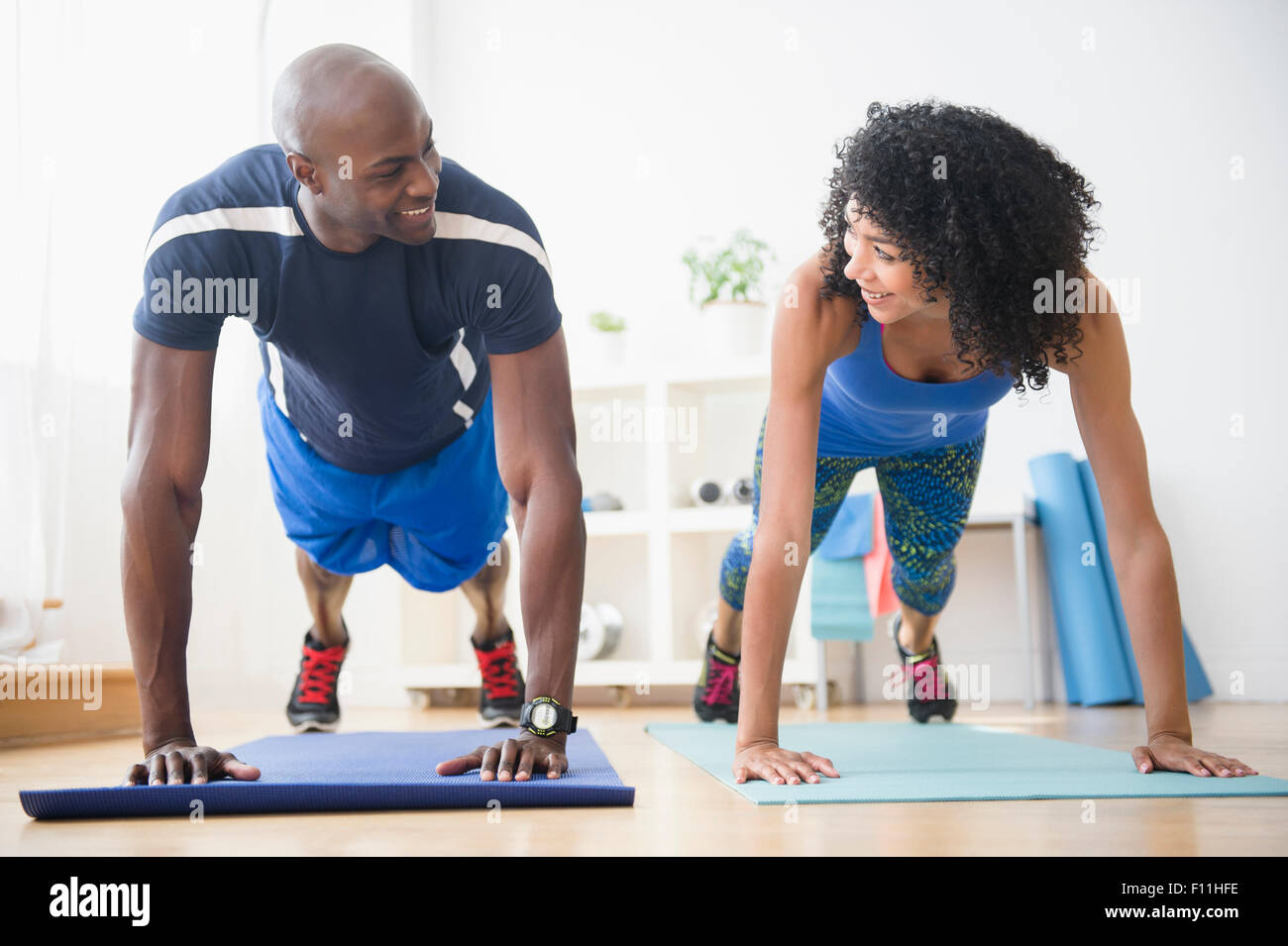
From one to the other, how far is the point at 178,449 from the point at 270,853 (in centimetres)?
65

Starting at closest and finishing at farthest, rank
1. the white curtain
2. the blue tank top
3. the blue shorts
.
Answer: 1. the blue tank top
2. the blue shorts
3. the white curtain

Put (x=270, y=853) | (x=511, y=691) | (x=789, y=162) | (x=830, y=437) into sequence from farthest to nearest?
(x=789, y=162) < (x=511, y=691) < (x=830, y=437) < (x=270, y=853)

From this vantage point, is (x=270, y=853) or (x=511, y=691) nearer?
(x=270, y=853)

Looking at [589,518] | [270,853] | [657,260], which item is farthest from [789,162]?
[270,853]

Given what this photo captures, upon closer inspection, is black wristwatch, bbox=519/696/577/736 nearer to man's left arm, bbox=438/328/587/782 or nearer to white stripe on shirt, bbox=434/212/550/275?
man's left arm, bbox=438/328/587/782

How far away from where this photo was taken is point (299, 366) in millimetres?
1754

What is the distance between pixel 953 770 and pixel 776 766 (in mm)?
316

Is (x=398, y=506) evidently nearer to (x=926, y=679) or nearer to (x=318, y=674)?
(x=318, y=674)

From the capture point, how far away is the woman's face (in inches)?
53.9

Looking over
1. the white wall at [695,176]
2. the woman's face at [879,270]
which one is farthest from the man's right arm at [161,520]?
the white wall at [695,176]

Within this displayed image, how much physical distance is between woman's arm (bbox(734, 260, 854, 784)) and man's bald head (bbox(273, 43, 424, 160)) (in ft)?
1.85

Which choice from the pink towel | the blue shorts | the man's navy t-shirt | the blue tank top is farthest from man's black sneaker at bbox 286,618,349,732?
the pink towel

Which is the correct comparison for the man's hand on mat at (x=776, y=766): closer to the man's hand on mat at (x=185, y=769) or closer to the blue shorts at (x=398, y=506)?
the man's hand on mat at (x=185, y=769)

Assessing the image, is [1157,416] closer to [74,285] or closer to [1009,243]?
[1009,243]
